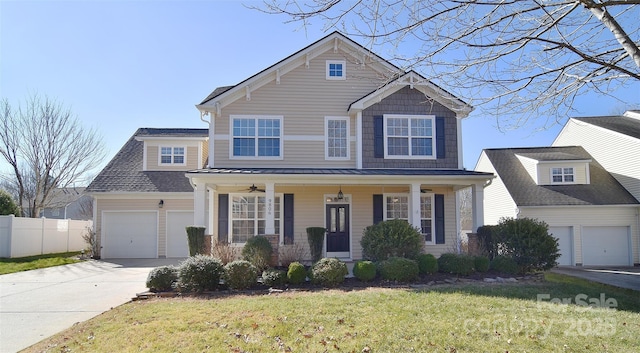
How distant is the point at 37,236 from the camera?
18328mm

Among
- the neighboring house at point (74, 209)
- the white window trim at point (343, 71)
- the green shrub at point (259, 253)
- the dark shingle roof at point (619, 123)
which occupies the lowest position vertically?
the green shrub at point (259, 253)

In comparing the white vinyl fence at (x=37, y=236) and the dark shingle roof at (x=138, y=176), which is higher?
the dark shingle roof at (x=138, y=176)

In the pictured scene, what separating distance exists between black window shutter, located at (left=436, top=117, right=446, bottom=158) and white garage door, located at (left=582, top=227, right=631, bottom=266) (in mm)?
9208

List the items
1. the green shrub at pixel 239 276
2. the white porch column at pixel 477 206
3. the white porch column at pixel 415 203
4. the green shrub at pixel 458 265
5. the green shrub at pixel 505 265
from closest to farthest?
the green shrub at pixel 239 276 < the green shrub at pixel 458 265 < the green shrub at pixel 505 265 < the white porch column at pixel 415 203 < the white porch column at pixel 477 206

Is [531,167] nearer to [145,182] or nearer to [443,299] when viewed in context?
[443,299]

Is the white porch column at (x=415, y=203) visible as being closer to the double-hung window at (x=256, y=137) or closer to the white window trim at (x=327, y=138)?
the white window trim at (x=327, y=138)

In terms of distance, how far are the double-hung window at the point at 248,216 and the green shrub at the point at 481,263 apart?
6.74m

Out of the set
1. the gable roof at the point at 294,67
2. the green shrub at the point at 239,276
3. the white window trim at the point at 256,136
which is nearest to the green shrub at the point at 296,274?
the green shrub at the point at 239,276

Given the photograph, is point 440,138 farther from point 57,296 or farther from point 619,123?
point 619,123

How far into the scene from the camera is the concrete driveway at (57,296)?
6527mm

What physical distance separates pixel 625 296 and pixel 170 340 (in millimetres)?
9731

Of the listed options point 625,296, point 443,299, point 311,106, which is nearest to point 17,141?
point 311,106

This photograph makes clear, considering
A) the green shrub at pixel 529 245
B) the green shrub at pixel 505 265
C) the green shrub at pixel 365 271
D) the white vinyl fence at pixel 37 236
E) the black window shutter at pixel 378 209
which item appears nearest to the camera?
the green shrub at pixel 365 271

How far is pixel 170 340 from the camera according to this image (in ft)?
18.4
